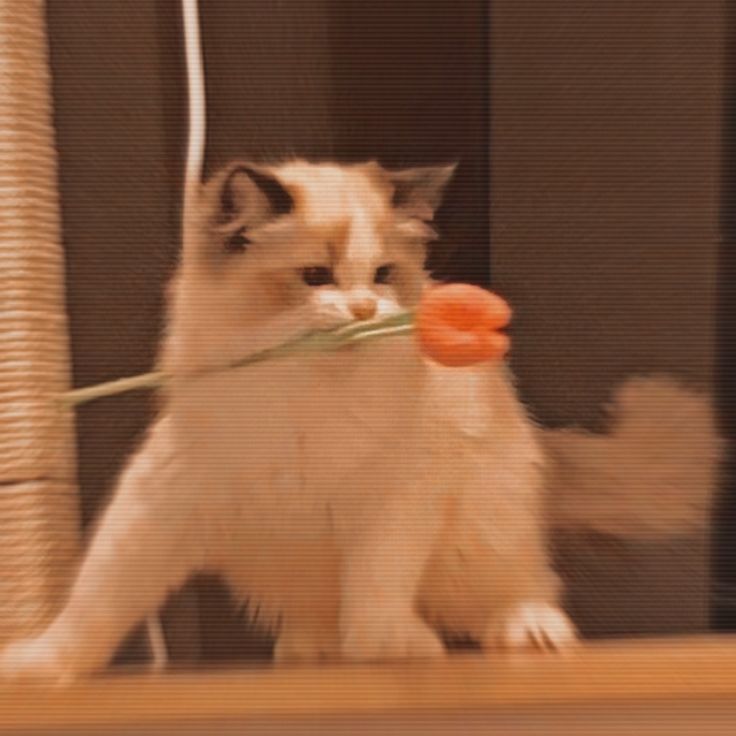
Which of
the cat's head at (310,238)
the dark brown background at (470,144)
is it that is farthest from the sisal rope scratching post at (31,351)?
the cat's head at (310,238)

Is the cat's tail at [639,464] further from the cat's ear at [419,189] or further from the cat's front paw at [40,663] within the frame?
the cat's front paw at [40,663]

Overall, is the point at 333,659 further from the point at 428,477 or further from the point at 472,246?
the point at 472,246

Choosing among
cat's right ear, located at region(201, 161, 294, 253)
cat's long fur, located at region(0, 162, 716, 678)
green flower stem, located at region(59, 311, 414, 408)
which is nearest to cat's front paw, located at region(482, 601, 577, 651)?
cat's long fur, located at region(0, 162, 716, 678)

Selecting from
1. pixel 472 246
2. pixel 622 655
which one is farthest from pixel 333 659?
pixel 472 246

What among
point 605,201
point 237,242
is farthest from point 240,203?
point 605,201

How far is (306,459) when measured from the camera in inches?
26.4

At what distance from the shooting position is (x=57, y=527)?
0.71 m

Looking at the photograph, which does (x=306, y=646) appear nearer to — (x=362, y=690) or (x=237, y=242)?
(x=362, y=690)

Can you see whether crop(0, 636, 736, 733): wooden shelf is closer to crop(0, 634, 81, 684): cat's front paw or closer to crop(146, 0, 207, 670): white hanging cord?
crop(0, 634, 81, 684): cat's front paw

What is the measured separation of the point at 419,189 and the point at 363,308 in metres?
0.12

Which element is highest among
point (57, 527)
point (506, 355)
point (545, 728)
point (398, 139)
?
point (398, 139)

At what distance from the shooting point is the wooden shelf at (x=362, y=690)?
2.04 feet

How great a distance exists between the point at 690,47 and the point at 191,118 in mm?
395

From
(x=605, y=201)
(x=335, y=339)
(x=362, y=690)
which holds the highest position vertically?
(x=605, y=201)
